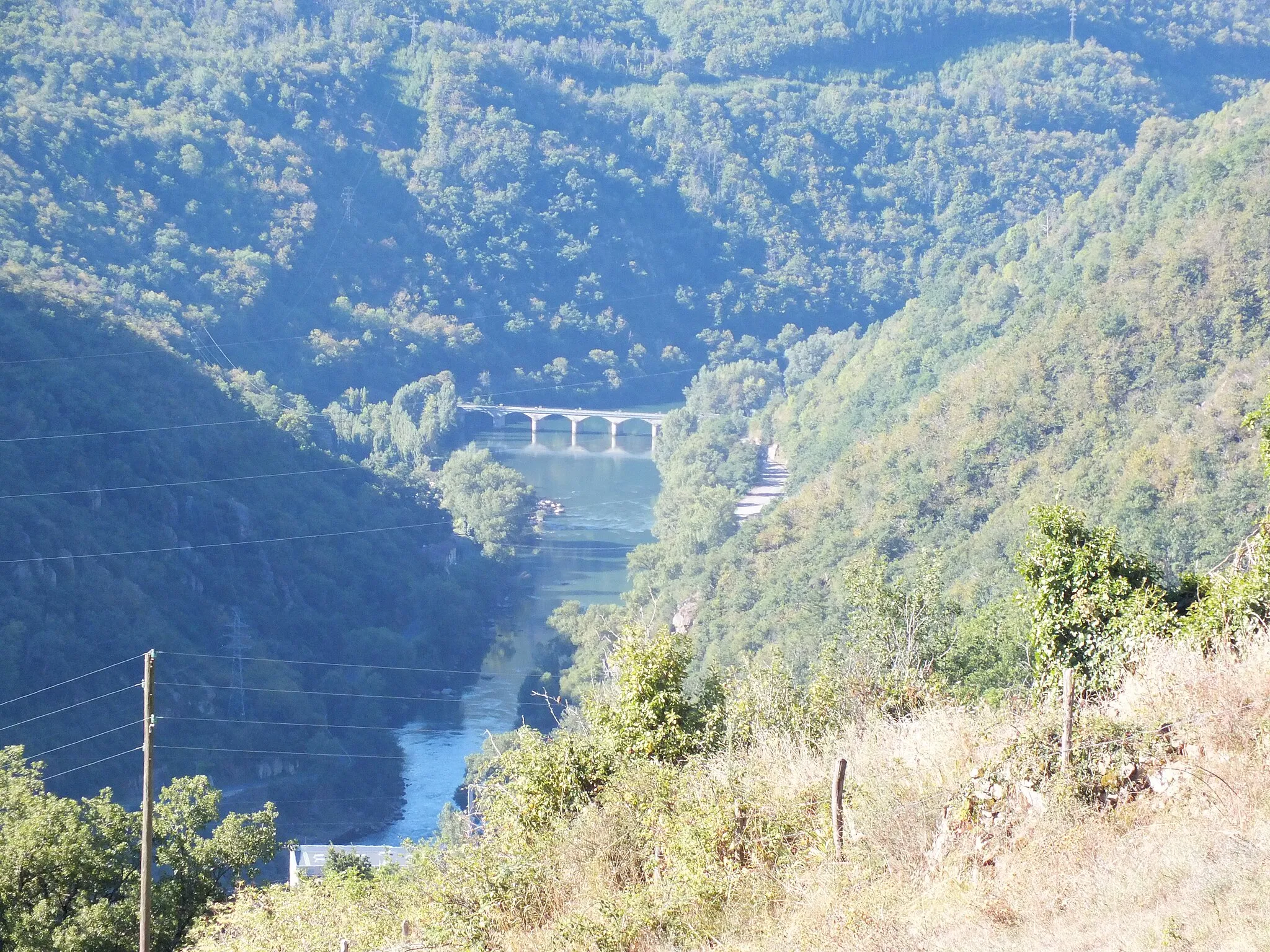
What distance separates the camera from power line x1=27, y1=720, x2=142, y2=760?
81.9 ft

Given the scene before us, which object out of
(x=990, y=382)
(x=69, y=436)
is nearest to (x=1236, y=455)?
(x=990, y=382)

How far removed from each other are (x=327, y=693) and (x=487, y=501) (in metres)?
16.9

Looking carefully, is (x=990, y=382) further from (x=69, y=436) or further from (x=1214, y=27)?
(x=1214, y=27)

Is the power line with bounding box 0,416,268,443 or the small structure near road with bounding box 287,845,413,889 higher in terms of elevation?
the power line with bounding box 0,416,268,443

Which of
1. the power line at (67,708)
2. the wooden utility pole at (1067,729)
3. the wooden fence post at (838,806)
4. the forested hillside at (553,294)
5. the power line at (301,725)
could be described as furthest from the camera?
the forested hillside at (553,294)

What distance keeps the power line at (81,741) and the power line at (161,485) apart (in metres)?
8.00

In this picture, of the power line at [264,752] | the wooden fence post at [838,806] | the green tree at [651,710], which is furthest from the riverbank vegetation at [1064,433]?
the wooden fence post at [838,806]

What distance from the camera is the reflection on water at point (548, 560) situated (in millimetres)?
30781

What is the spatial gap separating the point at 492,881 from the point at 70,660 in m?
24.1

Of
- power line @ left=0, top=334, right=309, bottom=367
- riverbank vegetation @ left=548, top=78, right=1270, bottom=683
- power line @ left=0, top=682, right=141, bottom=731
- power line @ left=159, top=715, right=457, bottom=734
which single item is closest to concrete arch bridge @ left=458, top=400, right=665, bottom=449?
riverbank vegetation @ left=548, top=78, right=1270, bottom=683

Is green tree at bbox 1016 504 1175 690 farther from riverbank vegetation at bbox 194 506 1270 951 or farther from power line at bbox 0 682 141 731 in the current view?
power line at bbox 0 682 141 731

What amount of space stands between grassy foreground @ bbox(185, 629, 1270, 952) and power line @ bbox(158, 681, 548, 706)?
23.5 metres

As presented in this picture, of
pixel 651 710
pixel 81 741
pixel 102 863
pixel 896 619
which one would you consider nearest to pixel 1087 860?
pixel 651 710

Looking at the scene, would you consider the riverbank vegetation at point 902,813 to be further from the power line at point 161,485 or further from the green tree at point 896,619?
the power line at point 161,485
